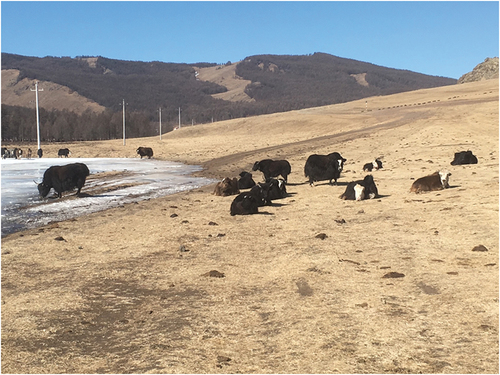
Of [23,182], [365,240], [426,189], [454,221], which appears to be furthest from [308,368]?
[23,182]

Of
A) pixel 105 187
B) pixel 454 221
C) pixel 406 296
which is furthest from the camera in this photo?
pixel 105 187

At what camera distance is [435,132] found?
40656mm

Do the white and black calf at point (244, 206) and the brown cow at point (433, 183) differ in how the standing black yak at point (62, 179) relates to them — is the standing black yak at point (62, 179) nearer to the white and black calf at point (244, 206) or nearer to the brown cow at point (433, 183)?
the white and black calf at point (244, 206)

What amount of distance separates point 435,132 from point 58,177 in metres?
29.6

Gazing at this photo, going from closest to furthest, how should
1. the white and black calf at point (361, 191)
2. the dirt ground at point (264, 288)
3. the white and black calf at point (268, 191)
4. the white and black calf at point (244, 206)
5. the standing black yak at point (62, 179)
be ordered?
1. the dirt ground at point (264, 288)
2. the white and black calf at point (244, 206)
3. the white and black calf at point (268, 191)
4. the white and black calf at point (361, 191)
5. the standing black yak at point (62, 179)

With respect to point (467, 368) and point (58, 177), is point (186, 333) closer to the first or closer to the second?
point (467, 368)

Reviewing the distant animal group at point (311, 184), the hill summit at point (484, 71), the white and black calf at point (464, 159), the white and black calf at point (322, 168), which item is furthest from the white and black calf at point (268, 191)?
the hill summit at point (484, 71)

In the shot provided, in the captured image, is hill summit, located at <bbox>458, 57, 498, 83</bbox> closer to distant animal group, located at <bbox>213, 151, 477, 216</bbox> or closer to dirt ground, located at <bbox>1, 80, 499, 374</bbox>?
distant animal group, located at <bbox>213, 151, 477, 216</bbox>

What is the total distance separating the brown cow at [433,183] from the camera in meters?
17.4

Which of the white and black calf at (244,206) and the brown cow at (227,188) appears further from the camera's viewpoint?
the brown cow at (227,188)

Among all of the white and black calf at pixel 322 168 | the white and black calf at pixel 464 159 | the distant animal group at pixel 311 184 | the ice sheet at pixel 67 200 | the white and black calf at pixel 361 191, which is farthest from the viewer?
the white and black calf at pixel 464 159

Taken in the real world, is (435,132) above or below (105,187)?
above

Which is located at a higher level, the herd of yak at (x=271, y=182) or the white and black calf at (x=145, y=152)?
the white and black calf at (x=145, y=152)

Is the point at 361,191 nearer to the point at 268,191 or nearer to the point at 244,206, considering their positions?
the point at 268,191
